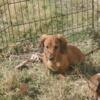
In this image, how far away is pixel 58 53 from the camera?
4.58 m

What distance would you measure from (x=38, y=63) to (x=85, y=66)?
682 millimetres

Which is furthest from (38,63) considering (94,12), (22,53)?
(94,12)

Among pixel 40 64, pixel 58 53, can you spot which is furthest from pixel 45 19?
pixel 58 53

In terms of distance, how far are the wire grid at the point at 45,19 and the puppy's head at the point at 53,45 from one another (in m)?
0.98

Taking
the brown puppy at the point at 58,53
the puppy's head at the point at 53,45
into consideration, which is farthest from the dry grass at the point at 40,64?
the puppy's head at the point at 53,45

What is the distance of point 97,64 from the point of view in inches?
188

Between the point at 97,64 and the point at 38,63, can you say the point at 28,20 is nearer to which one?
the point at 38,63

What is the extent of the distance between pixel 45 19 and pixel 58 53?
1.33 m

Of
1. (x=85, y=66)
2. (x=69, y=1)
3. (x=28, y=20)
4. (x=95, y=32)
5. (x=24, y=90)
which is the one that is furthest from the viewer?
(x=69, y=1)

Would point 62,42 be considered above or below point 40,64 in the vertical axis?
above

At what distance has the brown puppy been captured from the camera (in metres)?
4.45

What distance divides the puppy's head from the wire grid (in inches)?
38.7

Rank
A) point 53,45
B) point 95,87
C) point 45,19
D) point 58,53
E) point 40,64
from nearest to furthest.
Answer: point 95,87
point 53,45
point 58,53
point 40,64
point 45,19

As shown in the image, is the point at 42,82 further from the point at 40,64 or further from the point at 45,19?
the point at 45,19
